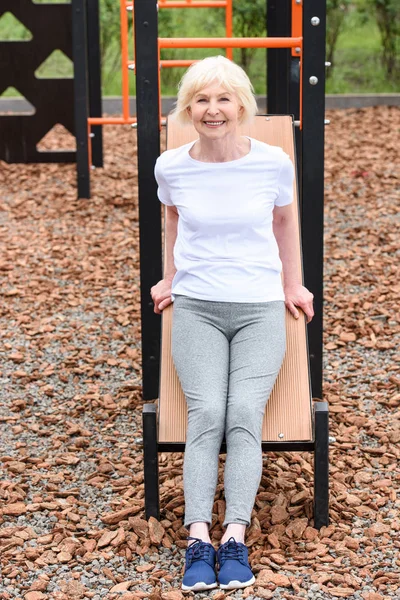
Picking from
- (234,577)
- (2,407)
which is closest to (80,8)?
(2,407)

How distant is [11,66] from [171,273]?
5020mm

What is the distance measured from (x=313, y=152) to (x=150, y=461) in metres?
1.20

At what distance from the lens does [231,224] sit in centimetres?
285

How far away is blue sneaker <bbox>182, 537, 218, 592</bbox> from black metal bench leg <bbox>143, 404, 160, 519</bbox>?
0.28 meters

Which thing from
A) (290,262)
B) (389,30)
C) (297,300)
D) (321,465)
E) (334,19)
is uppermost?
(334,19)

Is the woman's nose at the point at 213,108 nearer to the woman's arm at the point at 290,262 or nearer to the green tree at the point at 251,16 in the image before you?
the woman's arm at the point at 290,262

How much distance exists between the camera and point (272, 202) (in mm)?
2908

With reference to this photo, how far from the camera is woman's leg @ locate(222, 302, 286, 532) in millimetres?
2672

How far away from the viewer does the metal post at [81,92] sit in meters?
6.43

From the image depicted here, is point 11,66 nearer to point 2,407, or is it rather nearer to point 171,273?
point 2,407

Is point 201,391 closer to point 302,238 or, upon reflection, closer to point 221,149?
point 221,149

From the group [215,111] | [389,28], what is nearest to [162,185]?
[215,111]

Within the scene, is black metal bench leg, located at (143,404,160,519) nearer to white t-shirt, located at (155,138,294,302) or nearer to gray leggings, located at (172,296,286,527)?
gray leggings, located at (172,296,286,527)

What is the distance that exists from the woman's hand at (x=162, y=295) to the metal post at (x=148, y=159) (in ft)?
1.31
